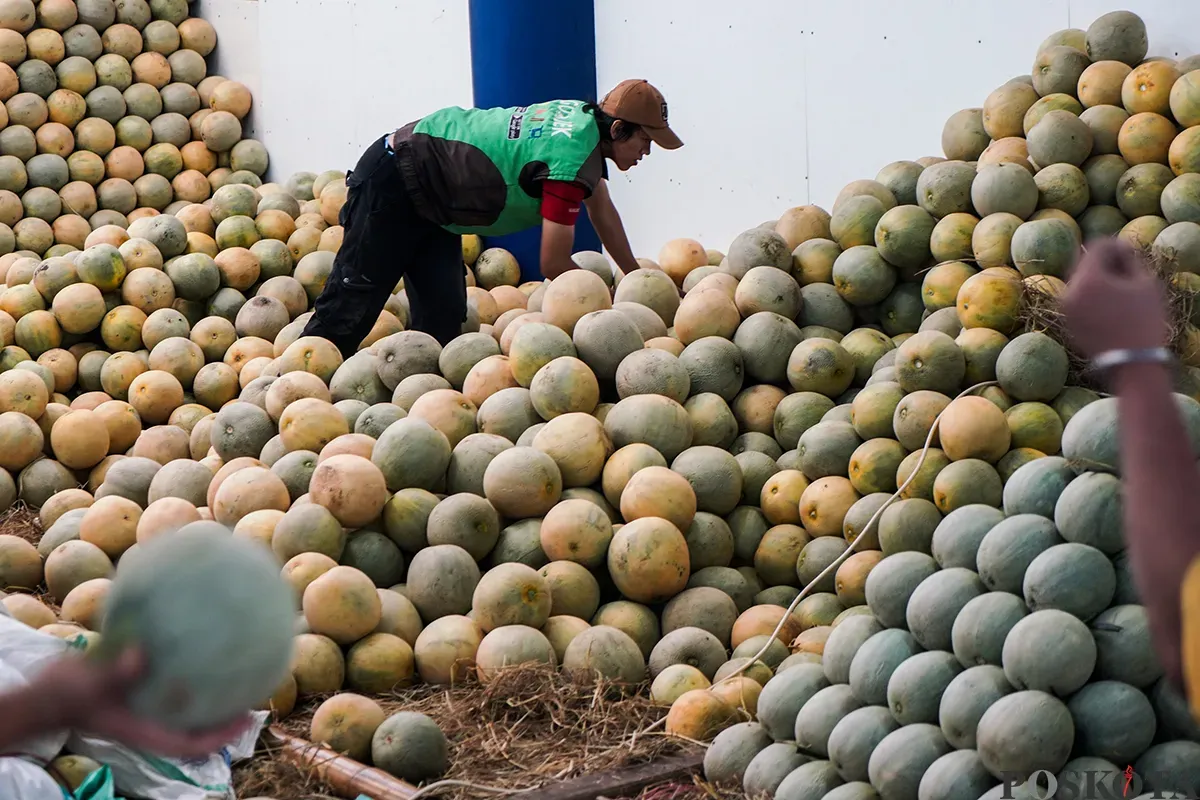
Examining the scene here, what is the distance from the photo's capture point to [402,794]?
3012mm

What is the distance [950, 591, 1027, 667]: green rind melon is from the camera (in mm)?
2621

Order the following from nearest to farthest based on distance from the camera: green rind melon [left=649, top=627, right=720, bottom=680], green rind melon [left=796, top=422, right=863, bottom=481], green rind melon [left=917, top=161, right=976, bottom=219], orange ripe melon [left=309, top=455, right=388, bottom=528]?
green rind melon [left=649, top=627, right=720, bottom=680] → orange ripe melon [left=309, top=455, right=388, bottom=528] → green rind melon [left=796, top=422, right=863, bottom=481] → green rind melon [left=917, top=161, right=976, bottom=219]

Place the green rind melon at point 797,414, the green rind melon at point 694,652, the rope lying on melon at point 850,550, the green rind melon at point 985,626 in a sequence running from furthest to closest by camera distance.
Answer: the green rind melon at point 797,414 < the green rind melon at point 694,652 < the rope lying on melon at point 850,550 < the green rind melon at point 985,626

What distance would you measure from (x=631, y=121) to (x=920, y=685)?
3.05m

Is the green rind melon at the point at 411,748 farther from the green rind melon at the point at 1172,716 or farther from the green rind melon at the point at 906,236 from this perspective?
the green rind melon at the point at 906,236

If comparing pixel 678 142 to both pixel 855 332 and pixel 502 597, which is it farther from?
pixel 502 597

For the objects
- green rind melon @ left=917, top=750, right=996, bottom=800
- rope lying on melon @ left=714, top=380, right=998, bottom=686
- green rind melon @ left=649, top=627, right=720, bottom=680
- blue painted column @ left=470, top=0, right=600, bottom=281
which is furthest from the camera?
blue painted column @ left=470, top=0, right=600, bottom=281

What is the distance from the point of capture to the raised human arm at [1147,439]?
44.8 inches

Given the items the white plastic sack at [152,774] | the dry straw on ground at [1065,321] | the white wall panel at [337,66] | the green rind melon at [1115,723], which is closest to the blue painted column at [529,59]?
the white wall panel at [337,66]

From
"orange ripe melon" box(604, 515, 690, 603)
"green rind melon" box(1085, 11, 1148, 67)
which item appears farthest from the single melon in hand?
"green rind melon" box(1085, 11, 1148, 67)

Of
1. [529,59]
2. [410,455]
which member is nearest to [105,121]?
[529,59]

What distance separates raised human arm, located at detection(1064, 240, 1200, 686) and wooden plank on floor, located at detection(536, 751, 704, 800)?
203cm

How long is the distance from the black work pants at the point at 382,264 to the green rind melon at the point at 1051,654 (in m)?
3.72

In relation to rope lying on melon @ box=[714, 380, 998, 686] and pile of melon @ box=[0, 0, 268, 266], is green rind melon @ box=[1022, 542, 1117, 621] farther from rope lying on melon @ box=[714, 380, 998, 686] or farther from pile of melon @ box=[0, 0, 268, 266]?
pile of melon @ box=[0, 0, 268, 266]
